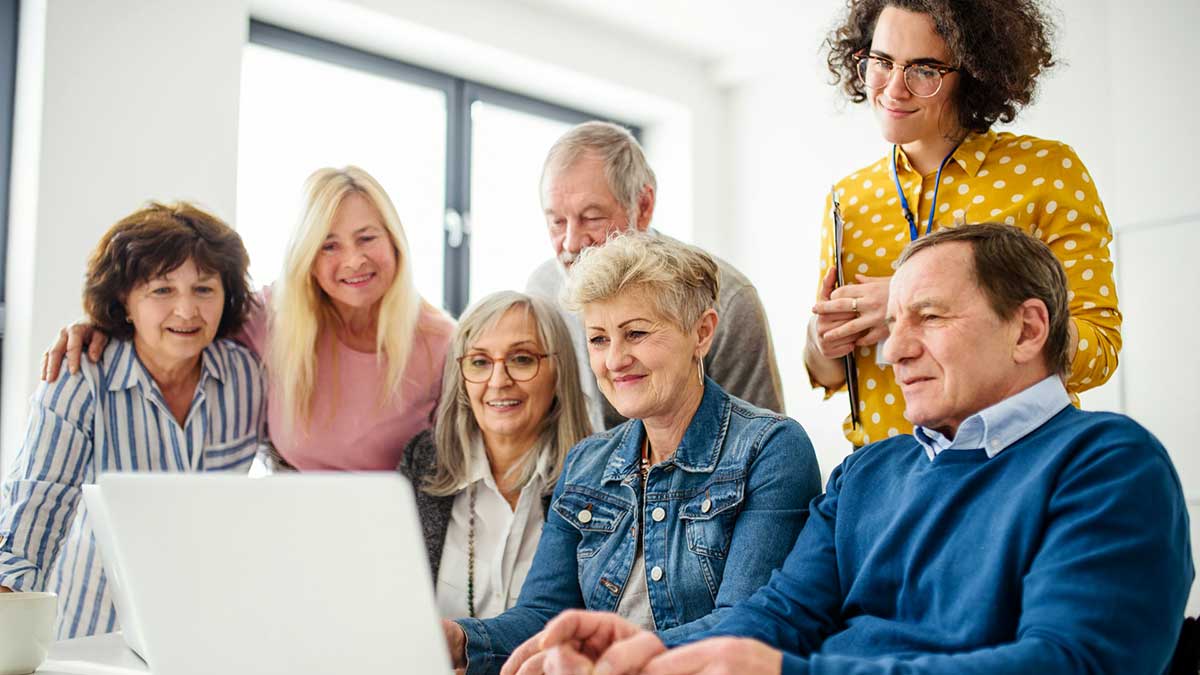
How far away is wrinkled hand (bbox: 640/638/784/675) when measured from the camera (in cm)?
101

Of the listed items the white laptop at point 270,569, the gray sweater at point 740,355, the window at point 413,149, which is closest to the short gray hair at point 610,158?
the gray sweater at point 740,355

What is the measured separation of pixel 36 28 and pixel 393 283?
6.66 ft

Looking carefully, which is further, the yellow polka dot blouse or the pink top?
the pink top

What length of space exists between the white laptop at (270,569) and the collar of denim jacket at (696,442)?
2.84 feet

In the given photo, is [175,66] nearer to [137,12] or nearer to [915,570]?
[137,12]

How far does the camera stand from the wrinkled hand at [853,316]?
64.3 inches

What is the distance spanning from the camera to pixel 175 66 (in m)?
3.64

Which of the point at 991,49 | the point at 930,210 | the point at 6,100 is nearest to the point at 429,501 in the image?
the point at 930,210

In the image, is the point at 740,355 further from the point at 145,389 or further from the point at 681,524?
the point at 145,389

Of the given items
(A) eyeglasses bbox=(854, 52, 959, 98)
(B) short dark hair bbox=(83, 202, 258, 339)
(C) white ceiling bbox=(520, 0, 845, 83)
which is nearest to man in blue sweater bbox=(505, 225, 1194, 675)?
(A) eyeglasses bbox=(854, 52, 959, 98)

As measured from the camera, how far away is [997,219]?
1646mm

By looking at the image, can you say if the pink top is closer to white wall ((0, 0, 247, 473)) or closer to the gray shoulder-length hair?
the gray shoulder-length hair

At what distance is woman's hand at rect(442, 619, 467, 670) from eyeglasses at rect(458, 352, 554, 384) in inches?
23.5

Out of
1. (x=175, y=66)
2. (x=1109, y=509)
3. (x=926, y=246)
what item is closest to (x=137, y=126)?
(x=175, y=66)
